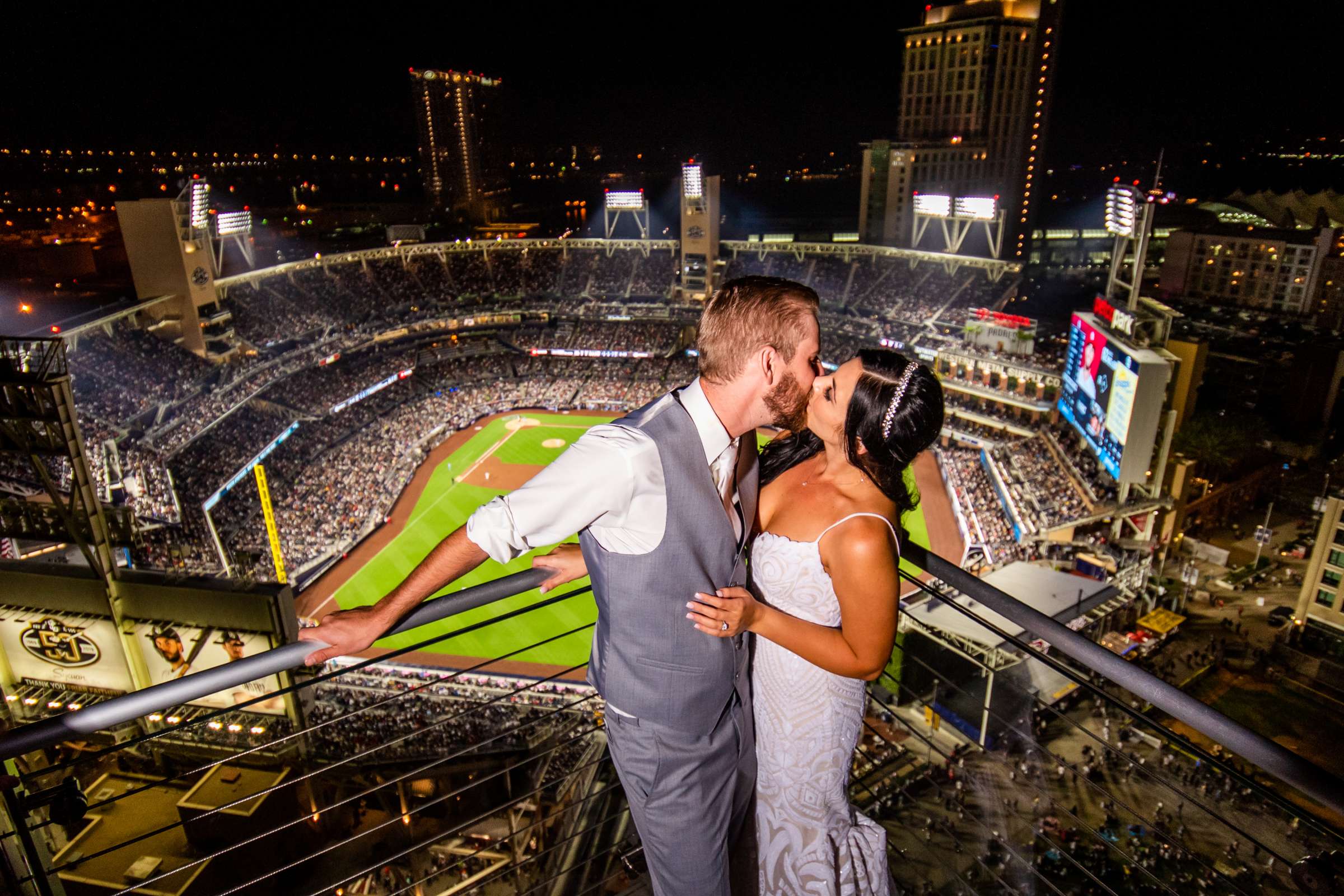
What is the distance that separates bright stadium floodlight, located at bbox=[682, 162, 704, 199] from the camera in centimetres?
4131

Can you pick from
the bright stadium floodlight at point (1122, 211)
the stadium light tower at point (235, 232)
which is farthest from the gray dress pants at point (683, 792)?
the stadium light tower at point (235, 232)

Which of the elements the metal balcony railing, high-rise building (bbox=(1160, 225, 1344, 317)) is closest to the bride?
the metal balcony railing

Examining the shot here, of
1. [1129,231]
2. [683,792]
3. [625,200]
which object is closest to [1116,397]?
[1129,231]

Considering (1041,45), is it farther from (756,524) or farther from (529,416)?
(756,524)

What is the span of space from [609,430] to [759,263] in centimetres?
4417

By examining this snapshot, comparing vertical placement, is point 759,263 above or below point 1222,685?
above

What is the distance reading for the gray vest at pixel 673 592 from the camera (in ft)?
7.45

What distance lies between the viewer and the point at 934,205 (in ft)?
130

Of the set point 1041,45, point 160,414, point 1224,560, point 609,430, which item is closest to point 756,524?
point 609,430

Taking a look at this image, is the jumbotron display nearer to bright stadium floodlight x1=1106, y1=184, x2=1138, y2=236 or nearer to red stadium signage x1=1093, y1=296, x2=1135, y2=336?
red stadium signage x1=1093, y1=296, x2=1135, y2=336

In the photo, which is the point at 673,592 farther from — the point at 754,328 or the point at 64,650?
the point at 64,650

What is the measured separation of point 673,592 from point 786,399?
0.73 m

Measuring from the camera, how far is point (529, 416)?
3669cm

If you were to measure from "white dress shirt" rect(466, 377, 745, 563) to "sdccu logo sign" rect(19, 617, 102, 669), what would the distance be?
1226 centimetres
